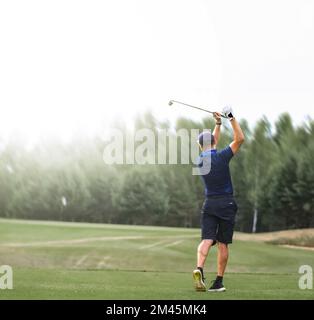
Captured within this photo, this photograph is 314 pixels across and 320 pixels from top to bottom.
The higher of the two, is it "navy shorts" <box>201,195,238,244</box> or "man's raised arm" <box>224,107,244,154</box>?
"man's raised arm" <box>224,107,244,154</box>

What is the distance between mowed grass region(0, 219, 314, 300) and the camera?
5.10 metres

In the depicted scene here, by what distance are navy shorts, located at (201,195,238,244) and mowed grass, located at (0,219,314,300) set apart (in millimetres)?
505

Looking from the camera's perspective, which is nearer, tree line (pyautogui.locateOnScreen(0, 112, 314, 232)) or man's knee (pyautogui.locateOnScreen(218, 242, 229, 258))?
man's knee (pyautogui.locateOnScreen(218, 242, 229, 258))

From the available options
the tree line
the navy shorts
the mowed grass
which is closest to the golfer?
the navy shorts

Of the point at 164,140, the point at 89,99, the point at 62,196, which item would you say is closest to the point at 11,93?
the point at 89,99

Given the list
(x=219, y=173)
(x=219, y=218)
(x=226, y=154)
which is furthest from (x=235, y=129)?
(x=219, y=218)

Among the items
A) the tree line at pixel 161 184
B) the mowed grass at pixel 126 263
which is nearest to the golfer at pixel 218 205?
the mowed grass at pixel 126 263

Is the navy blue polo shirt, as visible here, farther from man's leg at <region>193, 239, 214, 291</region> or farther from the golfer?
man's leg at <region>193, 239, 214, 291</region>

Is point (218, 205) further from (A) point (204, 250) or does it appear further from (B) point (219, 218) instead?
(A) point (204, 250)

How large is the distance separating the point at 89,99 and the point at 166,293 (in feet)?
34.3

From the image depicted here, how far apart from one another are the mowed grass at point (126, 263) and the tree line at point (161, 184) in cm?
56

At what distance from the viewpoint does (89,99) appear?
1488 centimetres
